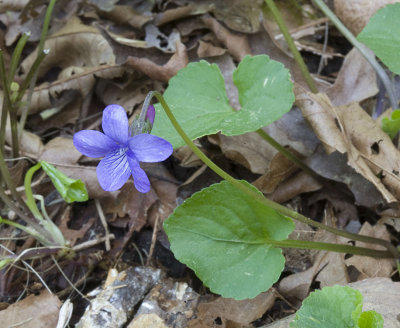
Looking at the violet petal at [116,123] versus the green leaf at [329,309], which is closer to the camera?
the violet petal at [116,123]

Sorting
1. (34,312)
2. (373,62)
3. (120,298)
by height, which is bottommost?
(34,312)

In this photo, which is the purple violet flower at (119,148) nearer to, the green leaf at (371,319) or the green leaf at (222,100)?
the green leaf at (222,100)

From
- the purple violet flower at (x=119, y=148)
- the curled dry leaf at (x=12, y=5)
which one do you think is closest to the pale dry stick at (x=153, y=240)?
the purple violet flower at (x=119, y=148)

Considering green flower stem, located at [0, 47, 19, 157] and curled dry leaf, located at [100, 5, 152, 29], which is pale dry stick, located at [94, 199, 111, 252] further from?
curled dry leaf, located at [100, 5, 152, 29]

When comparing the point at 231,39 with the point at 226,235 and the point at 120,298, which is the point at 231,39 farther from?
the point at 120,298

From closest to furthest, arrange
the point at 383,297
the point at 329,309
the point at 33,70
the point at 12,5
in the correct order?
1. the point at 329,309
2. the point at 383,297
3. the point at 33,70
4. the point at 12,5

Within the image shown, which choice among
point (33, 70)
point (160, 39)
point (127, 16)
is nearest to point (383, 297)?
point (33, 70)

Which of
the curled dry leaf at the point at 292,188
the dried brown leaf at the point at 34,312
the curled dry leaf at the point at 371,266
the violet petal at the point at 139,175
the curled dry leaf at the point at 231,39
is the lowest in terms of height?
the dried brown leaf at the point at 34,312
